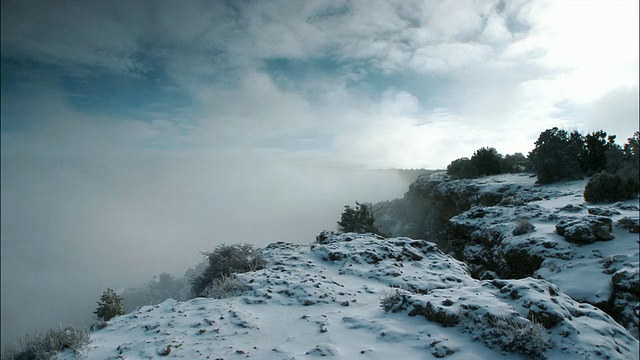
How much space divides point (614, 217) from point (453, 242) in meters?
6.59

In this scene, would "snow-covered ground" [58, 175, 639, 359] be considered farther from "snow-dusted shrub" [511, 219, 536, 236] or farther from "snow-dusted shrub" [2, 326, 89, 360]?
"snow-dusted shrub" [511, 219, 536, 236]

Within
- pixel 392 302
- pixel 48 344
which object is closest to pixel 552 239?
pixel 392 302

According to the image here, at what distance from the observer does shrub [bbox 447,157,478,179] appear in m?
28.0

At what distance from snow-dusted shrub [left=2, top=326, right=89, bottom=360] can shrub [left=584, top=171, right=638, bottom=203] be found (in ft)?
63.0

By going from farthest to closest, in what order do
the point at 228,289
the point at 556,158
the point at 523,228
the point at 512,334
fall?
the point at 556,158
the point at 523,228
the point at 228,289
the point at 512,334

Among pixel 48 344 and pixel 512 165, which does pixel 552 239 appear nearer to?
pixel 48 344

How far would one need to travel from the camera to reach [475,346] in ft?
15.2

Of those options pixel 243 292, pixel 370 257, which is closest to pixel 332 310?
pixel 243 292

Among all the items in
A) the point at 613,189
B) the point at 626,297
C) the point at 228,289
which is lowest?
the point at 626,297

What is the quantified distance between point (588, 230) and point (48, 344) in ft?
49.3

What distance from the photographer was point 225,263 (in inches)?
415

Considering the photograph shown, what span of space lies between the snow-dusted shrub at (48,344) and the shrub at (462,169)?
29378 millimetres

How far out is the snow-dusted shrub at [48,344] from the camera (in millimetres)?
4832

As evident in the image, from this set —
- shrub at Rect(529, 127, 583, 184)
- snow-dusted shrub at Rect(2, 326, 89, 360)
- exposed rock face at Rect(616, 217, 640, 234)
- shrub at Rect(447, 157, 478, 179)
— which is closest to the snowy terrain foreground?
snow-dusted shrub at Rect(2, 326, 89, 360)
